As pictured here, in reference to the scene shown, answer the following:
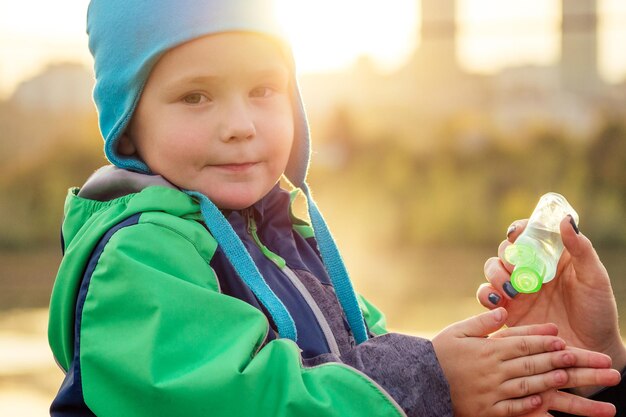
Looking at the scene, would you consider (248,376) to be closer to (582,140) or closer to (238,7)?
(238,7)

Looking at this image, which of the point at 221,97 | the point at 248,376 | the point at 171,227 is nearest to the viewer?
the point at 248,376

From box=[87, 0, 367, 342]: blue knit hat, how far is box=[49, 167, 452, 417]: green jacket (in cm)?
8

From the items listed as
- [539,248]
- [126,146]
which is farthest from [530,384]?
[126,146]

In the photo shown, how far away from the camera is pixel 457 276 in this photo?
7.22 metres

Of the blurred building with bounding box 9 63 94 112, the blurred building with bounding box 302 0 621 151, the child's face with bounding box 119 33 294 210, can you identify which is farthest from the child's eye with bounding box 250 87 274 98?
the blurred building with bounding box 9 63 94 112

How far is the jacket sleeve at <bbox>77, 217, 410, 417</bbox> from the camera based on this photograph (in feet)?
5.36

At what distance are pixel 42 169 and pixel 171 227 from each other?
6.81m

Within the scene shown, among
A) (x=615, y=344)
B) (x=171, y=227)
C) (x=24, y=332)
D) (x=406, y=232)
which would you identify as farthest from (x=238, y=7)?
(x=406, y=232)

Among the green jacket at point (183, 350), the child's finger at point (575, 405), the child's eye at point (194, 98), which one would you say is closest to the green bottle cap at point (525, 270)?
the child's finger at point (575, 405)

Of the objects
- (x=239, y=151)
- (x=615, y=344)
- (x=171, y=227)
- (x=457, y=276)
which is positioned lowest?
(x=457, y=276)

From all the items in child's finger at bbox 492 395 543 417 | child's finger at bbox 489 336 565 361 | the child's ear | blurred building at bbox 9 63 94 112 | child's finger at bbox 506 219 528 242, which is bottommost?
child's finger at bbox 492 395 543 417

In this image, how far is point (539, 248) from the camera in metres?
2.16

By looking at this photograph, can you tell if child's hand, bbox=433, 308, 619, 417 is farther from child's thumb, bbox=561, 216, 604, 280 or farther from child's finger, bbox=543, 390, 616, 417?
child's thumb, bbox=561, 216, 604, 280

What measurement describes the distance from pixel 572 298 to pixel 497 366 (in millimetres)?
518
